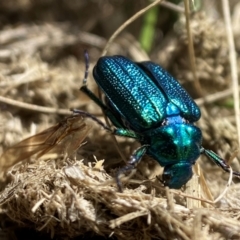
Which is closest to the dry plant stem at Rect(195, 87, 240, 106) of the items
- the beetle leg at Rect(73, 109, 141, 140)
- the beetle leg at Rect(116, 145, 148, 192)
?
the beetle leg at Rect(73, 109, 141, 140)

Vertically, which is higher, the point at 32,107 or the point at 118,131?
the point at 118,131

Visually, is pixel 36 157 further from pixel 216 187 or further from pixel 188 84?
pixel 188 84

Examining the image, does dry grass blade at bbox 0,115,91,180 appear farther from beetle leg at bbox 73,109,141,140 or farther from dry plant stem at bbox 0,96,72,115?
dry plant stem at bbox 0,96,72,115

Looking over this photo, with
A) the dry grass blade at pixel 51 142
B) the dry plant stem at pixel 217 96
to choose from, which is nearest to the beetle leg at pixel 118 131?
the dry grass blade at pixel 51 142

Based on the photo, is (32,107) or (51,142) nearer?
(51,142)

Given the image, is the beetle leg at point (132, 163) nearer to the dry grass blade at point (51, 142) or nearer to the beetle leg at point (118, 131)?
the beetle leg at point (118, 131)

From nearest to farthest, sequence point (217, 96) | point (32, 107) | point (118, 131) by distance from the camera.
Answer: point (118, 131)
point (32, 107)
point (217, 96)

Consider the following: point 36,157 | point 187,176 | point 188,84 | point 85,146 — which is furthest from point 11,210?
point 188,84

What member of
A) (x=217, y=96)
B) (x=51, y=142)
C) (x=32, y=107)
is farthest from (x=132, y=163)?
(x=217, y=96)

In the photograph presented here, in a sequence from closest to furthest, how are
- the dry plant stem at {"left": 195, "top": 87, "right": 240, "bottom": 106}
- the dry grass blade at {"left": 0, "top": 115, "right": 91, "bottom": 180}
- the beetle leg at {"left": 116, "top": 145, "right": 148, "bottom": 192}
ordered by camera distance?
1. the beetle leg at {"left": 116, "top": 145, "right": 148, "bottom": 192}
2. the dry grass blade at {"left": 0, "top": 115, "right": 91, "bottom": 180}
3. the dry plant stem at {"left": 195, "top": 87, "right": 240, "bottom": 106}

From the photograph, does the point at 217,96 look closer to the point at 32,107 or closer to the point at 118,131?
the point at 118,131
